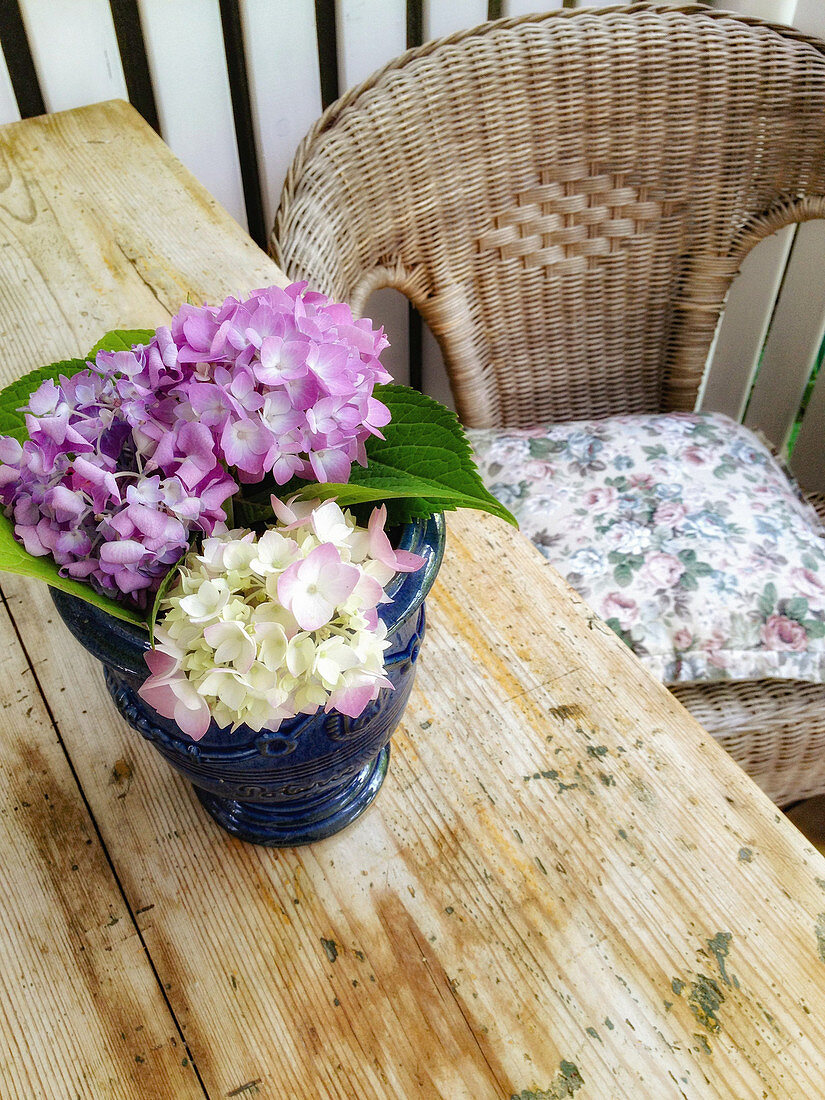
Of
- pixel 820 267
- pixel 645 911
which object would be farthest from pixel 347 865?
pixel 820 267

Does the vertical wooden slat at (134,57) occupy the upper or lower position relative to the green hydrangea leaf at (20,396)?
lower

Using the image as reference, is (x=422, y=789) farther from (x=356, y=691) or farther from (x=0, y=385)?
(x=0, y=385)

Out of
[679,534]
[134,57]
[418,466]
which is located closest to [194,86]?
[134,57]

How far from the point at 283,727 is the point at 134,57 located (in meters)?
1.03

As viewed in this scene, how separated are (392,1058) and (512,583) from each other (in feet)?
1.06

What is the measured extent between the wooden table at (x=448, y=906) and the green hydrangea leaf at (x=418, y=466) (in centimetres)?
22

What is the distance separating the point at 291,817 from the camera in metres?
0.50

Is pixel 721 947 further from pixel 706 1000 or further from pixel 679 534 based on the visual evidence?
pixel 679 534

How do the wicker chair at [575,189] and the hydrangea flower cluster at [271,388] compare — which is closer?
the hydrangea flower cluster at [271,388]

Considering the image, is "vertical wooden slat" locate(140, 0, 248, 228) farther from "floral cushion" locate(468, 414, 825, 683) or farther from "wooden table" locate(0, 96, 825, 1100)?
"wooden table" locate(0, 96, 825, 1100)

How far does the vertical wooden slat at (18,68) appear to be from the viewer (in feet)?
3.24

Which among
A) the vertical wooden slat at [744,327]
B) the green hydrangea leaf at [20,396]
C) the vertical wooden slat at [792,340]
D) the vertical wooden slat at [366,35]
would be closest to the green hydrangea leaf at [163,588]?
the green hydrangea leaf at [20,396]

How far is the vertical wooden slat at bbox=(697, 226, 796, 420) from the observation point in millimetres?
1446

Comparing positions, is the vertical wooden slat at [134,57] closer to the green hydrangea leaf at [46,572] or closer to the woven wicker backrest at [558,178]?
the woven wicker backrest at [558,178]
